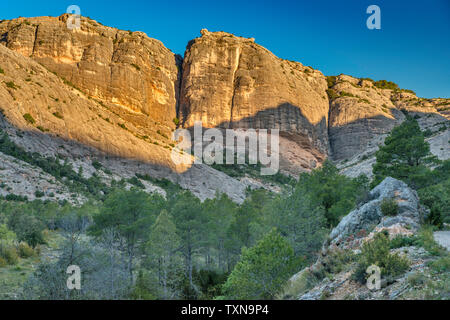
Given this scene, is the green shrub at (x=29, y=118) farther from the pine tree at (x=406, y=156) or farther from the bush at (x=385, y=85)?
the bush at (x=385, y=85)

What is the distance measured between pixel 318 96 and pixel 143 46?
161ft

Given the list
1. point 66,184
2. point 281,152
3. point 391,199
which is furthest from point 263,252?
point 281,152

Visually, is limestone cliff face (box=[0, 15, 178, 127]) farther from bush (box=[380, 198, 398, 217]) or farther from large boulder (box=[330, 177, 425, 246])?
bush (box=[380, 198, 398, 217])

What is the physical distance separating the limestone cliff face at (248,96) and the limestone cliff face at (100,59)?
794 centimetres

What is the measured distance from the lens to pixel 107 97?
219 feet

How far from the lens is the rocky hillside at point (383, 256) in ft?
23.3

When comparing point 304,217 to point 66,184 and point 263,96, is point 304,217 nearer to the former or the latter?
point 66,184

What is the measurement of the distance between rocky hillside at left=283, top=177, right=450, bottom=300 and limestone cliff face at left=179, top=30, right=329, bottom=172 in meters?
62.3

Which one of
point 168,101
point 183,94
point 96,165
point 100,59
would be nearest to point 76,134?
point 96,165

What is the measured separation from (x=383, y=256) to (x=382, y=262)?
177mm

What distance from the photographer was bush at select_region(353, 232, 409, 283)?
25.8 feet

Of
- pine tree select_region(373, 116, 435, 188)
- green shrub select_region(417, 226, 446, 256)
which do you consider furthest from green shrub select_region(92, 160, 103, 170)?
green shrub select_region(417, 226, 446, 256)

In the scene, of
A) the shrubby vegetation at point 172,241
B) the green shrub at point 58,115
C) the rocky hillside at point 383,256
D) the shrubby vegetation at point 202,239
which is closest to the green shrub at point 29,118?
the green shrub at point 58,115
